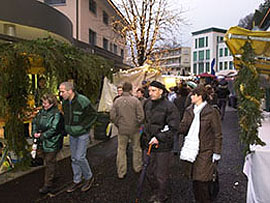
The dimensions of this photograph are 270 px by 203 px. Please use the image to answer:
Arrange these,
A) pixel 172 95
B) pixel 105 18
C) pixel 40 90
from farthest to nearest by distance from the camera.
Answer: pixel 105 18
pixel 172 95
pixel 40 90

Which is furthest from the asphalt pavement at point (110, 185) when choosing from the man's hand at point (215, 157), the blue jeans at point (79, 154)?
the man's hand at point (215, 157)

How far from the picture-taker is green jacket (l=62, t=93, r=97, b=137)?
13.8 feet

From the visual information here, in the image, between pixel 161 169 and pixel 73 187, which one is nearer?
pixel 161 169

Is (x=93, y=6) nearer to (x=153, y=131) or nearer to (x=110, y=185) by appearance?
(x=110, y=185)

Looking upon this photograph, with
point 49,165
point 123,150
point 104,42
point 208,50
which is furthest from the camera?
point 208,50

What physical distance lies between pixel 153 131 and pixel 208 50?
66801 mm

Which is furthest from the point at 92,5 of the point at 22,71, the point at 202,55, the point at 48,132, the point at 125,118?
the point at 202,55

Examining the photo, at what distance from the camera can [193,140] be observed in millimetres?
3348

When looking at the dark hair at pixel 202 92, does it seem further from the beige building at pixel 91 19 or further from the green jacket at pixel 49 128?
the beige building at pixel 91 19

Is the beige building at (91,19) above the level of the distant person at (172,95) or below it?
above

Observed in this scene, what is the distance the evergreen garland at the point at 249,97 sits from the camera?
10.0ft

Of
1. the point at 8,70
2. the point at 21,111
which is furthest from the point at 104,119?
the point at 8,70

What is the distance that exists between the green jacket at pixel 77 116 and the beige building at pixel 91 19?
1191 centimetres

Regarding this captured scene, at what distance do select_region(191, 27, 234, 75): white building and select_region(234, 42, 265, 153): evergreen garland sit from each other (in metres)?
59.8
